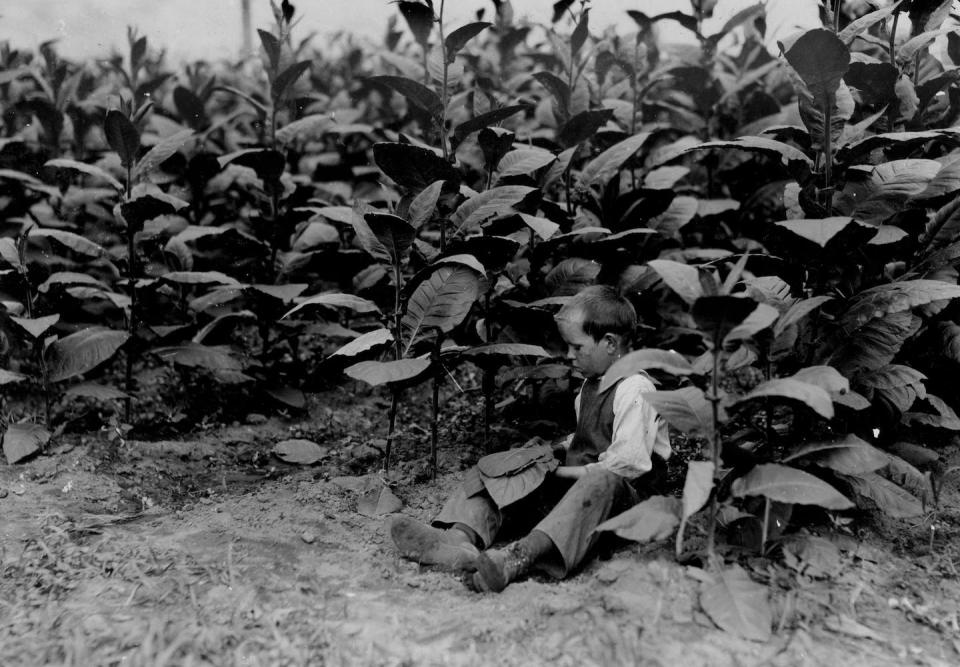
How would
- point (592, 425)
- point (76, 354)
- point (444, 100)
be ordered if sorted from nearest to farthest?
point (592, 425) → point (444, 100) → point (76, 354)

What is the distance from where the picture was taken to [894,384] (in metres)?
3.22

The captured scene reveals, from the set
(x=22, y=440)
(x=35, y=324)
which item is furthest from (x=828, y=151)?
(x=22, y=440)

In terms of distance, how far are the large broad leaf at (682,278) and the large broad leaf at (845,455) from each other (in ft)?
2.42

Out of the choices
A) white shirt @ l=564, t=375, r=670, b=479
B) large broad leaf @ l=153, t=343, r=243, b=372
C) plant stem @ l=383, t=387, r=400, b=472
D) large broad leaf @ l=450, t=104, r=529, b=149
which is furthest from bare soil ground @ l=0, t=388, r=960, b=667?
large broad leaf @ l=450, t=104, r=529, b=149

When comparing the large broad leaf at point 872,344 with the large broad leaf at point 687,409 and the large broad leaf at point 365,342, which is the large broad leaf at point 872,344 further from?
the large broad leaf at point 365,342

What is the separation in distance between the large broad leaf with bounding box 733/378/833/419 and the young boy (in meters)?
0.61

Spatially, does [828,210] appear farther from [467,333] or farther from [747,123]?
[747,123]

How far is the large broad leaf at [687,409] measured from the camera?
2.81 metres

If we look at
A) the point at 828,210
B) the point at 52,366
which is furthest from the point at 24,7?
the point at 828,210

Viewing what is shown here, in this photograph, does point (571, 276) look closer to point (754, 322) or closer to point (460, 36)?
point (460, 36)

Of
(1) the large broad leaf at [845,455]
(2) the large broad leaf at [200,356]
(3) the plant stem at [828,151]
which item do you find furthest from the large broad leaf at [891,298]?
(2) the large broad leaf at [200,356]

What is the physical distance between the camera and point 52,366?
4.17 m

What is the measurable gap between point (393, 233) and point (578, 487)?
1.34 meters

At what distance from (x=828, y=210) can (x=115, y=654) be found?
2.94 metres
